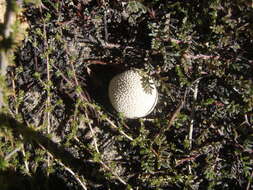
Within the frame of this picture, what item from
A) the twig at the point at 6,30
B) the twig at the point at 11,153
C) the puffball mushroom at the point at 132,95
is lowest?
the twig at the point at 11,153

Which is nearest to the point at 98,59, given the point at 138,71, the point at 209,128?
the point at 138,71

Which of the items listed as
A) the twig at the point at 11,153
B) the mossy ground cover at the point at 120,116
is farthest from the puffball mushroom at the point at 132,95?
the twig at the point at 11,153

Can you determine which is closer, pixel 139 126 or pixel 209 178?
pixel 209 178

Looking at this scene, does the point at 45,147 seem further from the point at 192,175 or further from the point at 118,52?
the point at 192,175

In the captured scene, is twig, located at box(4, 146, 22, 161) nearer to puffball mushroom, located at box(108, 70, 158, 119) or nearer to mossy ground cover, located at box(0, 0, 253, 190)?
mossy ground cover, located at box(0, 0, 253, 190)

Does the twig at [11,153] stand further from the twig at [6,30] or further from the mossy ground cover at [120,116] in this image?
the twig at [6,30]

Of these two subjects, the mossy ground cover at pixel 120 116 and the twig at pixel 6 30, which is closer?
the twig at pixel 6 30

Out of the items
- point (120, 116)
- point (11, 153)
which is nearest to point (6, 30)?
point (11, 153)
